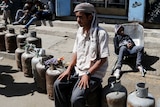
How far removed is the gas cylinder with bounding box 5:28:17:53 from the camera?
22.8ft

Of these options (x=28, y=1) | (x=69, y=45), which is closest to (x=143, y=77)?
(x=69, y=45)

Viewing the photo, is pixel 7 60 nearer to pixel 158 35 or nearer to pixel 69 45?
pixel 69 45

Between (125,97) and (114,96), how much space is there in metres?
0.17

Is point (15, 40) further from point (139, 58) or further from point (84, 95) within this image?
point (84, 95)

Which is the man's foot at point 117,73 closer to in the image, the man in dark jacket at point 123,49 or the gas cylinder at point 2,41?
the man in dark jacket at point 123,49

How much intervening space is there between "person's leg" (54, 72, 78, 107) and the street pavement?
0.96 metres

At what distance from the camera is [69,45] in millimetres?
8125

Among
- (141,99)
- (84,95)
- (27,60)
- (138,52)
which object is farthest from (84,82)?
(138,52)

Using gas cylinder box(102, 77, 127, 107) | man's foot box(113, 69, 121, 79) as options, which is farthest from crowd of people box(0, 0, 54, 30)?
gas cylinder box(102, 77, 127, 107)

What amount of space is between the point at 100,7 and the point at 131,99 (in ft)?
22.4

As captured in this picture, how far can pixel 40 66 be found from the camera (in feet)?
16.9

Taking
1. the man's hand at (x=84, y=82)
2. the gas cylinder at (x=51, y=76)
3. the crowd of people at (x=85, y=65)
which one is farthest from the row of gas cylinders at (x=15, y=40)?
the man's hand at (x=84, y=82)

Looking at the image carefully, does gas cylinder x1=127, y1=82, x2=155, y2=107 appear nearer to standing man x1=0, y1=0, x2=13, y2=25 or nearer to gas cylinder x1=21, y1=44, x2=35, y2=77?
gas cylinder x1=21, y1=44, x2=35, y2=77

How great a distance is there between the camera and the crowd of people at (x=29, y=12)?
→ 9977mm
